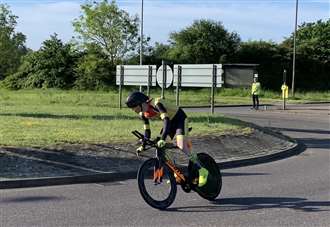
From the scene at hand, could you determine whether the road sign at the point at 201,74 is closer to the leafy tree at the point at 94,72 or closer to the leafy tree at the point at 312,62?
the leafy tree at the point at 94,72

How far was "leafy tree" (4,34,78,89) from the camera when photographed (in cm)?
5925

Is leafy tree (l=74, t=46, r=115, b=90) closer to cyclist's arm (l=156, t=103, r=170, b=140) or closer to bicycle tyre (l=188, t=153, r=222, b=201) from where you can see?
bicycle tyre (l=188, t=153, r=222, b=201)

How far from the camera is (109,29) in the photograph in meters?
58.0

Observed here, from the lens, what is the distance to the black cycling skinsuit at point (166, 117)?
8648mm

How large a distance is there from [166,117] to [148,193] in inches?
42.5

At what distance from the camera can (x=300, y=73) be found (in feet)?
226

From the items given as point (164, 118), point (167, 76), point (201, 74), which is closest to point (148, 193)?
point (164, 118)

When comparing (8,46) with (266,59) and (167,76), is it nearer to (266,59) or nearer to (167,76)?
(266,59)

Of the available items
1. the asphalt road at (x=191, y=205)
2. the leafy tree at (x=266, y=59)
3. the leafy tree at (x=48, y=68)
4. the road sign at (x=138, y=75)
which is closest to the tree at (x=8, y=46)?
the leafy tree at (x=48, y=68)

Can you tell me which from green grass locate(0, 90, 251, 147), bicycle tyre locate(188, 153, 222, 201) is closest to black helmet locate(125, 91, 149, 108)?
bicycle tyre locate(188, 153, 222, 201)

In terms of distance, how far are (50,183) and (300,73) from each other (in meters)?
60.7

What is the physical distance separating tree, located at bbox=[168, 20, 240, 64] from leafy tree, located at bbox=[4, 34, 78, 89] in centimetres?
1141

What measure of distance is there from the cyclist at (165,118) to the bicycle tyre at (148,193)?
0.88ft

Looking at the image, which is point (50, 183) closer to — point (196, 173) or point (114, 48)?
point (196, 173)
